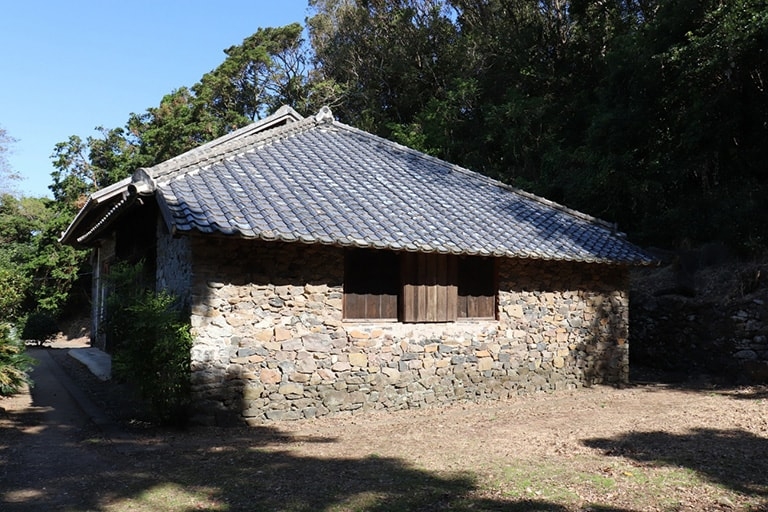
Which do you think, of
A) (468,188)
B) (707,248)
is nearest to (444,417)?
(468,188)

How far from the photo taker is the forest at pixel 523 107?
1337cm

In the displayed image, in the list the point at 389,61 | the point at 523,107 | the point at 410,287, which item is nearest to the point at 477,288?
the point at 410,287

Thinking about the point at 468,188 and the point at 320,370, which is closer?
the point at 320,370

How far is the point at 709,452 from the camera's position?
249 inches

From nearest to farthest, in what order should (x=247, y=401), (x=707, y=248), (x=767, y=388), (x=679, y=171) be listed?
(x=247, y=401) < (x=767, y=388) < (x=679, y=171) < (x=707, y=248)

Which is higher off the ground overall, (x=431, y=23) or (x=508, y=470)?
(x=431, y=23)

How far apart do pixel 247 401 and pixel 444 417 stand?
2.77 m

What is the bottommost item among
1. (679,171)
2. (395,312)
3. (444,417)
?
(444,417)

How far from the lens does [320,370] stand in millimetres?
8102

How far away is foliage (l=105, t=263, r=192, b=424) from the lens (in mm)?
7035

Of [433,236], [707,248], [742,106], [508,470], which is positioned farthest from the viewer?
[707,248]

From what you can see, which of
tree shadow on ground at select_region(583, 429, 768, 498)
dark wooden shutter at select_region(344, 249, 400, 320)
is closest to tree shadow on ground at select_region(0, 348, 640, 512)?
tree shadow on ground at select_region(583, 429, 768, 498)

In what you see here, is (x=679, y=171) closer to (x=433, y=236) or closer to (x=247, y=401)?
(x=433, y=236)

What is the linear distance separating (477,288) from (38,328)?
55.3ft
